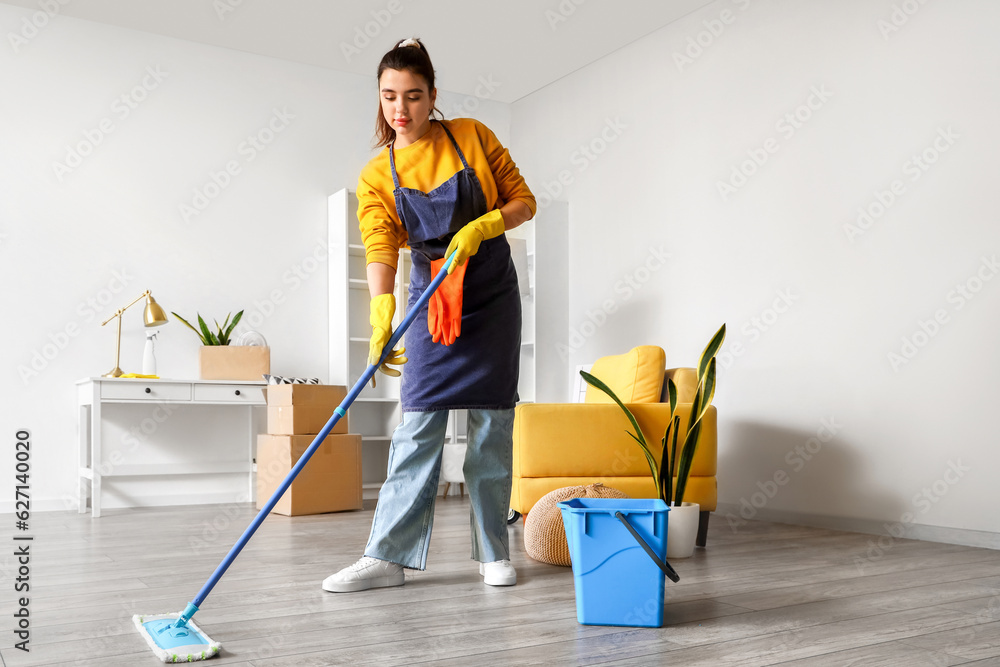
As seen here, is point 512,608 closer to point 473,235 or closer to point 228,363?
point 473,235

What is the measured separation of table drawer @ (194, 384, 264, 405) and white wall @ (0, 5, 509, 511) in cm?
41

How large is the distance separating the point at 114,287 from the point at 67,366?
1.50 feet

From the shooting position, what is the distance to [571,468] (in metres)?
2.83

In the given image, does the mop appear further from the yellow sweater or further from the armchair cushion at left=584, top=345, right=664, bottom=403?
the armchair cushion at left=584, top=345, right=664, bottom=403

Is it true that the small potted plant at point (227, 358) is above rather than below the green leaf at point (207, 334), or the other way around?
below

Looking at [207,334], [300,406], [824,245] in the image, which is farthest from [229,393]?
[824,245]

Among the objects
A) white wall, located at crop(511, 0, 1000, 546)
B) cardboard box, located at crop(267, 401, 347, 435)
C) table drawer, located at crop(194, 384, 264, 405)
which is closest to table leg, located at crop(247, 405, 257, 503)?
table drawer, located at crop(194, 384, 264, 405)

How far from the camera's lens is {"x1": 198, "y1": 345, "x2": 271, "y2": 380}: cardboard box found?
4164mm

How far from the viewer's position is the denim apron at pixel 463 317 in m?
1.99

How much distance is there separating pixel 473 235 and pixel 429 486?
24.8 inches

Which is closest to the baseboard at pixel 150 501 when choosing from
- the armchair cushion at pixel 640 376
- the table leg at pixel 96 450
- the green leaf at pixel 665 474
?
the table leg at pixel 96 450

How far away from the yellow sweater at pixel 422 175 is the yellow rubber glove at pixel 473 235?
100 millimetres

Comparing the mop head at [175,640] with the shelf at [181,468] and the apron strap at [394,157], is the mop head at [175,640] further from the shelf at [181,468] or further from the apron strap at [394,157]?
the shelf at [181,468]

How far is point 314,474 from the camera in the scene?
3.81m
